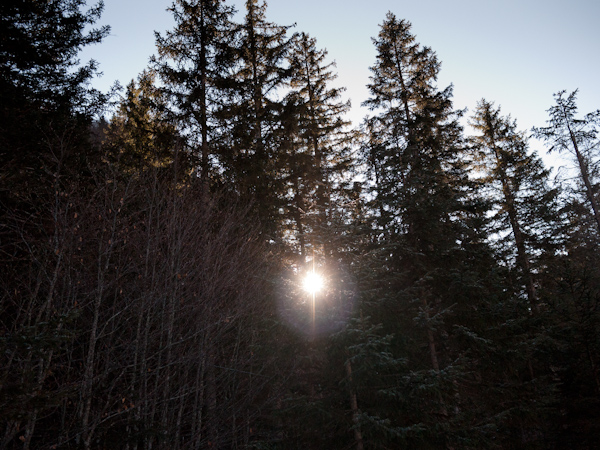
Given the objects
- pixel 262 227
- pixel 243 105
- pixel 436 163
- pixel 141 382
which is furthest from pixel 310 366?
pixel 243 105

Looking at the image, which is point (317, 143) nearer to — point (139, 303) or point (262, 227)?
point (262, 227)

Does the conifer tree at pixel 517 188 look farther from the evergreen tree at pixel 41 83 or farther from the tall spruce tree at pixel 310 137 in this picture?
the evergreen tree at pixel 41 83

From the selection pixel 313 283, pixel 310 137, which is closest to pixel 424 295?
pixel 313 283

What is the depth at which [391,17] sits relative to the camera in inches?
693

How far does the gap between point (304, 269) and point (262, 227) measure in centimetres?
318

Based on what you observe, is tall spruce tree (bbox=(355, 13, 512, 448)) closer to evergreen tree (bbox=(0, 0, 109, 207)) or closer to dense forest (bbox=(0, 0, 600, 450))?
dense forest (bbox=(0, 0, 600, 450))

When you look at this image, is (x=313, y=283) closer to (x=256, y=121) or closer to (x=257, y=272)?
(x=257, y=272)

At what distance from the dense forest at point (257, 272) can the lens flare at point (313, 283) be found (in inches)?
4.1

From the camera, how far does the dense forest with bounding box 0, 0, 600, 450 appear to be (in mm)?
6473

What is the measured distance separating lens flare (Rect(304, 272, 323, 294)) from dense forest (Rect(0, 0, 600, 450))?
104 mm

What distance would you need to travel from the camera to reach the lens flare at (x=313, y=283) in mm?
8711

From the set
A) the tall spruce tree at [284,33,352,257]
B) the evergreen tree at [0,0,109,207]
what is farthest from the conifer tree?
the evergreen tree at [0,0,109,207]

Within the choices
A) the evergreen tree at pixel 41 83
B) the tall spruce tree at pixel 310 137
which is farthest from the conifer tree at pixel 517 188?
the evergreen tree at pixel 41 83

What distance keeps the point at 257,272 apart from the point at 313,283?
90.6 inches
